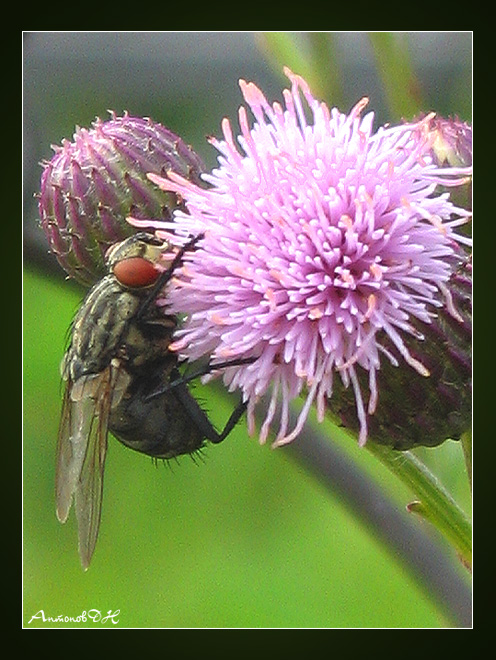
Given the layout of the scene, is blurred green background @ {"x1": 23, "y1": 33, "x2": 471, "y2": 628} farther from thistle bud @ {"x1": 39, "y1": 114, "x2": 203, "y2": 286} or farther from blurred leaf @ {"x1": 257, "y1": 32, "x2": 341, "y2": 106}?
thistle bud @ {"x1": 39, "y1": 114, "x2": 203, "y2": 286}

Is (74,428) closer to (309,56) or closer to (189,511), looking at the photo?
(189,511)

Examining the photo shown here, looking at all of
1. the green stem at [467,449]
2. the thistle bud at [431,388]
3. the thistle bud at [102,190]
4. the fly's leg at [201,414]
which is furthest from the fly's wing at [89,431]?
the green stem at [467,449]

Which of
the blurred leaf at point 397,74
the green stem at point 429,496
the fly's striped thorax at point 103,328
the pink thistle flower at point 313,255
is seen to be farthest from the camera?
the blurred leaf at point 397,74

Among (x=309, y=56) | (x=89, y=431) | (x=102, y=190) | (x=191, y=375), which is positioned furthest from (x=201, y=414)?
(x=309, y=56)

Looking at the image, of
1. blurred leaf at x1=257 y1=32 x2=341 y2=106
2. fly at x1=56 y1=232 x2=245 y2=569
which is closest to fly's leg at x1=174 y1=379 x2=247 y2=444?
fly at x1=56 y1=232 x2=245 y2=569

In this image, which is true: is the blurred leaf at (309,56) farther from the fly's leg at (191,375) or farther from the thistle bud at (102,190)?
the fly's leg at (191,375)
